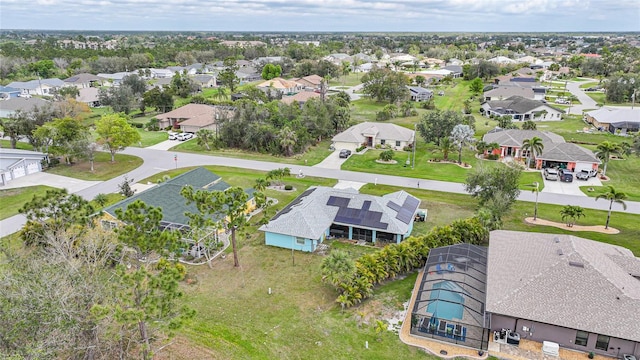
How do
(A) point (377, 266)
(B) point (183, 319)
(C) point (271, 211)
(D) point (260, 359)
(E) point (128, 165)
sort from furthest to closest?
(E) point (128, 165)
(C) point (271, 211)
(A) point (377, 266)
(D) point (260, 359)
(B) point (183, 319)

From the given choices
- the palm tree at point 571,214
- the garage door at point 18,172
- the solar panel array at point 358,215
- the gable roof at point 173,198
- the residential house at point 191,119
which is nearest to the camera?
the gable roof at point 173,198

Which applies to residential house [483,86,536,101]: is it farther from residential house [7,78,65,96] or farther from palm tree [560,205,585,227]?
residential house [7,78,65,96]

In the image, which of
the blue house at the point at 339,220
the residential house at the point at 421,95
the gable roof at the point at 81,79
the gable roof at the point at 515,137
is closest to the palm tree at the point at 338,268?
the blue house at the point at 339,220

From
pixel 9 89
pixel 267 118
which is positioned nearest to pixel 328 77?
pixel 267 118

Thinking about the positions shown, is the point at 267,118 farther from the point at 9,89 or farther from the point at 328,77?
the point at 9,89

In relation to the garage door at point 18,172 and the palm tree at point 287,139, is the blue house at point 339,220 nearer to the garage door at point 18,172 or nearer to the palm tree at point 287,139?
the palm tree at point 287,139

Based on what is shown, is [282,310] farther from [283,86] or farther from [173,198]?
[283,86]
